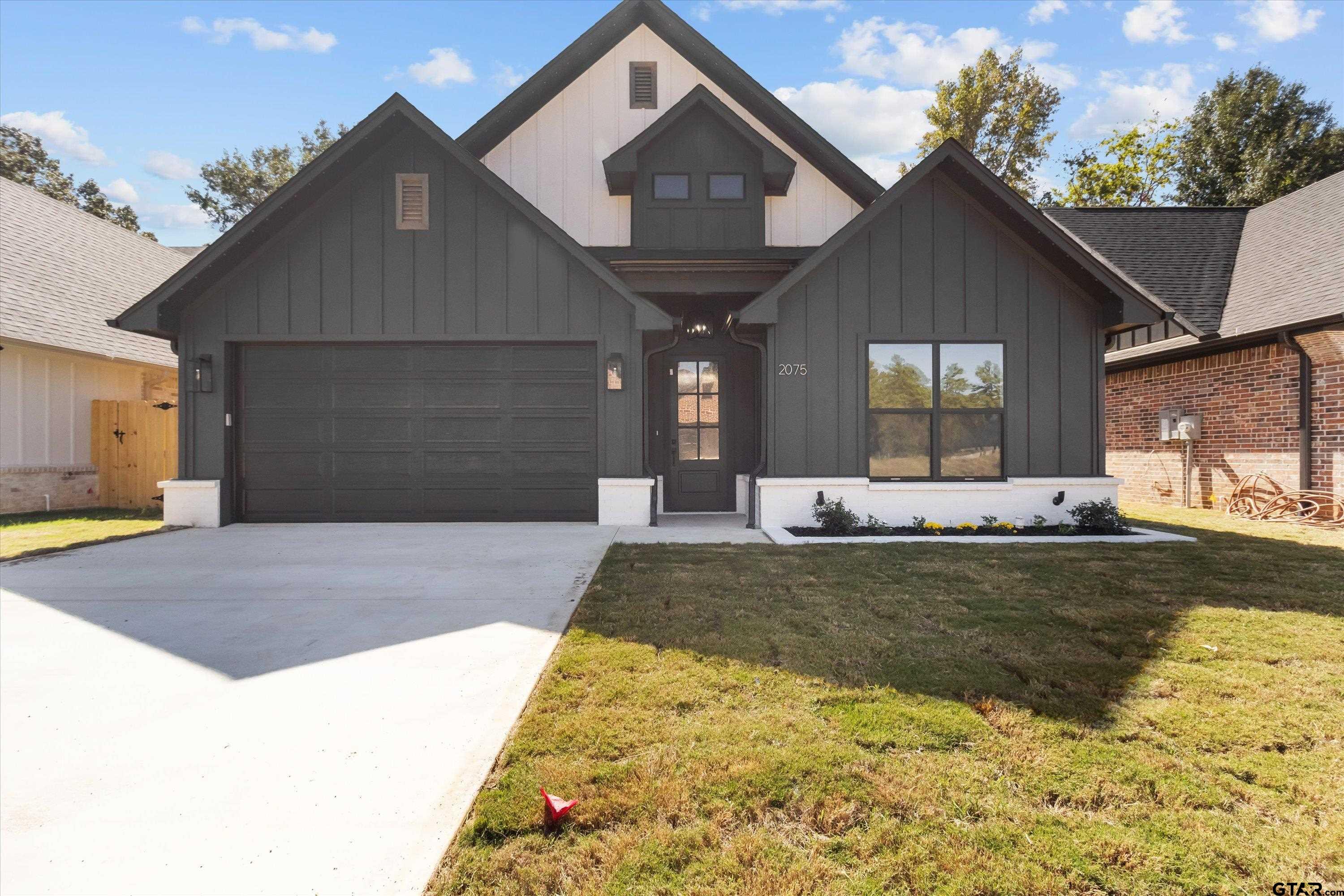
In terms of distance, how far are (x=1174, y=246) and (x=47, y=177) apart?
132 feet

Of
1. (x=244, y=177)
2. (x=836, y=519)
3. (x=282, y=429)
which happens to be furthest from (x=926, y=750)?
(x=244, y=177)

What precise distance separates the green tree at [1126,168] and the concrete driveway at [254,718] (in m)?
27.3

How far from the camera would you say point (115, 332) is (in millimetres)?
12000

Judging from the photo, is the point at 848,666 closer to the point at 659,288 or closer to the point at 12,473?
the point at 659,288

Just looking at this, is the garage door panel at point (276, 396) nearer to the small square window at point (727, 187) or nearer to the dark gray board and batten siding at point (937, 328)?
the dark gray board and batten siding at point (937, 328)

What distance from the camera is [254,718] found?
8.83ft

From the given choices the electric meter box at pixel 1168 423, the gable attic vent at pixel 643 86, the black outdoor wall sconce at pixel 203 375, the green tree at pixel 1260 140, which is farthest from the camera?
the green tree at pixel 1260 140

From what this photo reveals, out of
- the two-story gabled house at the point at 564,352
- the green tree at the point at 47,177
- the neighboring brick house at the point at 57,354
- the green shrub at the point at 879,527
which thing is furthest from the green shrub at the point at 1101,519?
the green tree at the point at 47,177

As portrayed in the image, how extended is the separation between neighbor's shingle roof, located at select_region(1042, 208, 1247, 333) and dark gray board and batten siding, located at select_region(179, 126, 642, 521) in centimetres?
970

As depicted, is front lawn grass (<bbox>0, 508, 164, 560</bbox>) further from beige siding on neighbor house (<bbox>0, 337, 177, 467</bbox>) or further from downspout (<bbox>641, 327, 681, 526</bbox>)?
downspout (<bbox>641, 327, 681, 526</bbox>)

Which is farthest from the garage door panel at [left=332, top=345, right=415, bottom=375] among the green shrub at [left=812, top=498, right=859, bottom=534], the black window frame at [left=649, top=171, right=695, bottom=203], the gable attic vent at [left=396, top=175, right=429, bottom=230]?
the green shrub at [left=812, top=498, right=859, bottom=534]

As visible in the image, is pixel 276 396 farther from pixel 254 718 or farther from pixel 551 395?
pixel 254 718

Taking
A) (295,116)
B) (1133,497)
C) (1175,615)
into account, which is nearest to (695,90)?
(1175,615)

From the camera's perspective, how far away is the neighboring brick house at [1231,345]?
9.05 metres
